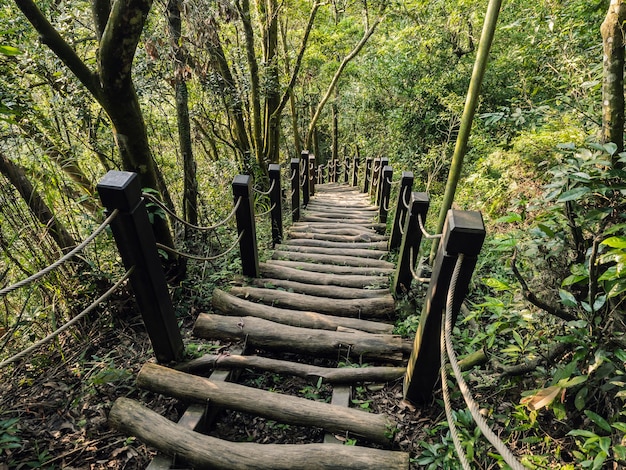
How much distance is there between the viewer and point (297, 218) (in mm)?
6570

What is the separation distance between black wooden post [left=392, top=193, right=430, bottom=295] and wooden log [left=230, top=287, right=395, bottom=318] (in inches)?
9.9

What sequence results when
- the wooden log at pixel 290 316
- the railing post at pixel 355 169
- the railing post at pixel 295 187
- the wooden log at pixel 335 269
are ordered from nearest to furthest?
the wooden log at pixel 290 316 → the wooden log at pixel 335 269 → the railing post at pixel 295 187 → the railing post at pixel 355 169

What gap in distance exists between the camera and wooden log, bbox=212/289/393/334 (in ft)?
9.68

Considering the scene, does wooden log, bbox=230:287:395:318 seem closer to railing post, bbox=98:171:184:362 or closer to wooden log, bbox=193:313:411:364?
wooden log, bbox=193:313:411:364

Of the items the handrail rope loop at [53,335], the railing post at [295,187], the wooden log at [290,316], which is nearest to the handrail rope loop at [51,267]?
the handrail rope loop at [53,335]

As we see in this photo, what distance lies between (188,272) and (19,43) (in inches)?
113

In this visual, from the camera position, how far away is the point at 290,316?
3.00 m

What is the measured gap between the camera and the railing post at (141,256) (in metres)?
1.88

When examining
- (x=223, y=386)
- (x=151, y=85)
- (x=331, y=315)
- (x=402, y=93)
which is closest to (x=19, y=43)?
(x=151, y=85)

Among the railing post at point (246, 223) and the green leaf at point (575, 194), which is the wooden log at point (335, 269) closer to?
the railing post at point (246, 223)

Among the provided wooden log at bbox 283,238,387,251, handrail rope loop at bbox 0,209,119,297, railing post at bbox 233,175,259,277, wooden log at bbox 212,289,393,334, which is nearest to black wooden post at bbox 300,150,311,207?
wooden log at bbox 283,238,387,251

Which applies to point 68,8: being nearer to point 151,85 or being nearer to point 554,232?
point 151,85

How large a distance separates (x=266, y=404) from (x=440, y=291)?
132cm

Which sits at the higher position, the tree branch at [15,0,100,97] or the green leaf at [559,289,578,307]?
the tree branch at [15,0,100,97]
